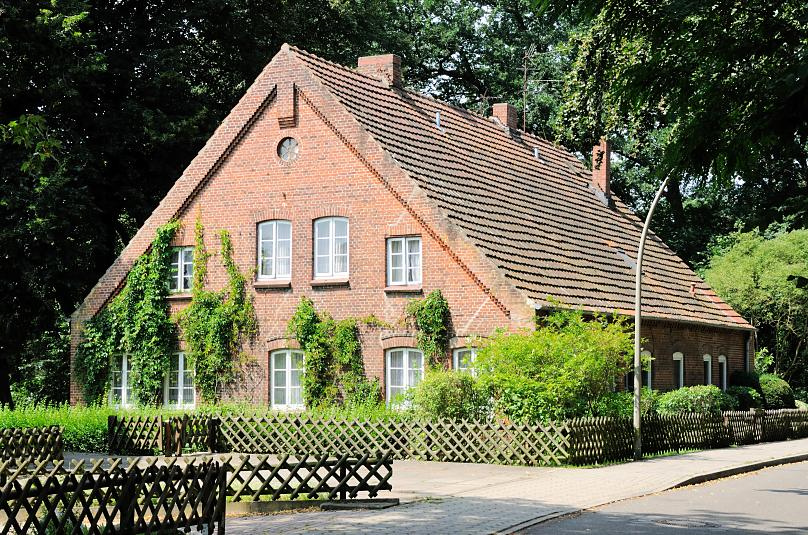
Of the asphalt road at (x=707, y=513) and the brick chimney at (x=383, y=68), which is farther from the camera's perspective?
the brick chimney at (x=383, y=68)

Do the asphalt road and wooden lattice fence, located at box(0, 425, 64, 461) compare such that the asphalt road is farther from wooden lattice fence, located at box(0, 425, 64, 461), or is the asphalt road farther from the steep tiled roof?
wooden lattice fence, located at box(0, 425, 64, 461)

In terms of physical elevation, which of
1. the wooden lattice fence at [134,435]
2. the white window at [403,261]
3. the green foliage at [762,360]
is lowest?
the wooden lattice fence at [134,435]

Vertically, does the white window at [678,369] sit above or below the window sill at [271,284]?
below

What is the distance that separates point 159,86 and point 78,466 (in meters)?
27.2

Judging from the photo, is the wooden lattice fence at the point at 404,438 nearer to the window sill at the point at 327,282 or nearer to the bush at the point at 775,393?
the window sill at the point at 327,282

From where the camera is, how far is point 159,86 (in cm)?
3738

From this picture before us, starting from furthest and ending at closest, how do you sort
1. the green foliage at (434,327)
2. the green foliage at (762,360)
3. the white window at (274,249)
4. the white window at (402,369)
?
the green foliage at (762,360) < the white window at (274,249) < the white window at (402,369) < the green foliage at (434,327)

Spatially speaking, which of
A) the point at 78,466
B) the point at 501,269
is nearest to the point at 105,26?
the point at 501,269

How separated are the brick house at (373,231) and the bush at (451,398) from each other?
1.75 m

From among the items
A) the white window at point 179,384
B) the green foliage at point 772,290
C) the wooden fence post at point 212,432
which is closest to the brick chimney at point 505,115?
the green foliage at point 772,290

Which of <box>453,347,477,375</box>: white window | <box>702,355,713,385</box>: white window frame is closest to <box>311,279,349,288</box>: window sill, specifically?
<box>453,347,477,375</box>: white window

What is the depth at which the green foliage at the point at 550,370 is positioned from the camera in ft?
74.8

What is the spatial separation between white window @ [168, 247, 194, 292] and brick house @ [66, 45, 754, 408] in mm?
46

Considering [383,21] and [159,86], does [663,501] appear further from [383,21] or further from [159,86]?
[383,21]
